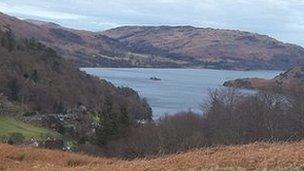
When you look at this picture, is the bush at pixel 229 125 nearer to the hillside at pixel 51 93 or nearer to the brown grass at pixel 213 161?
the hillside at pixel 51 93

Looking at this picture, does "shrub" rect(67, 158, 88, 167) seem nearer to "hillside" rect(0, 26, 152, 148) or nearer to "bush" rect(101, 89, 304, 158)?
"bush" rect(101, 89, 304, 158)

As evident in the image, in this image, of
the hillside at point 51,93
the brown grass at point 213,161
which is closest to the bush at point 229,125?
the hillside at point 51,93

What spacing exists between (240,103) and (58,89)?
3363 inches

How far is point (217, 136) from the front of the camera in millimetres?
65062

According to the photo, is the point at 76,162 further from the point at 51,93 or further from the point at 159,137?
the point at 51,93

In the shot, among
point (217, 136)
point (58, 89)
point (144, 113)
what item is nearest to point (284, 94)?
point (217, 136)

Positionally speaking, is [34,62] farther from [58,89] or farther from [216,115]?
[216,115]

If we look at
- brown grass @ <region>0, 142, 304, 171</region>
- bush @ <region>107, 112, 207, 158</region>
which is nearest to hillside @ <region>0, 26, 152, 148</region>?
bush @ <region>107, 112, 207, 158</region>

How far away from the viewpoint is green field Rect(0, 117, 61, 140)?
295ft

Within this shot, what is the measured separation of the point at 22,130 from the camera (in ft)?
310

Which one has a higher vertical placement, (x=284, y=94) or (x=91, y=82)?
(x=284, y=94)

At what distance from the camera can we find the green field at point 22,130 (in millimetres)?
90000

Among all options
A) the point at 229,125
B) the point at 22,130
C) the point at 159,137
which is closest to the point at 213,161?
the point at 159,137

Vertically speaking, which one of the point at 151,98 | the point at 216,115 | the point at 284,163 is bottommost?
the point at 151,98
